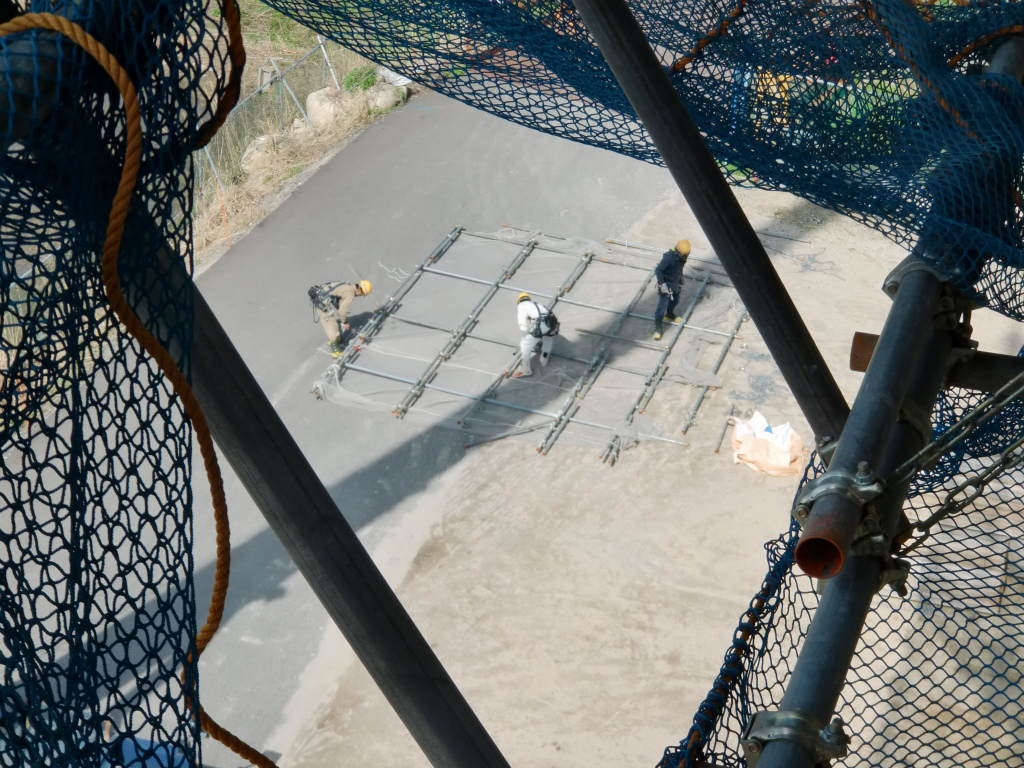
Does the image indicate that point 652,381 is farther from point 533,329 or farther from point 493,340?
point 493,340

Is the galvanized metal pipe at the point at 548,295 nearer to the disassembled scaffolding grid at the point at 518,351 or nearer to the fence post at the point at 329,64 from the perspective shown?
Answer: the disassembled scaffolding grid at the point at 518,351

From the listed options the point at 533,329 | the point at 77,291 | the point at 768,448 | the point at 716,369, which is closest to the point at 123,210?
the point at 77,291

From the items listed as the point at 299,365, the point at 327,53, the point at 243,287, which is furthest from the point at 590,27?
the point at 327,53

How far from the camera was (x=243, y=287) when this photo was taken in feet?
43.2

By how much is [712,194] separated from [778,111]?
0.96 metres

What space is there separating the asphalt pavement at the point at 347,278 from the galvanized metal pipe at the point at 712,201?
21.9 ft

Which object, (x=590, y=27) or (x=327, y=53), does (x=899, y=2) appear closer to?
(x=590, y=27)

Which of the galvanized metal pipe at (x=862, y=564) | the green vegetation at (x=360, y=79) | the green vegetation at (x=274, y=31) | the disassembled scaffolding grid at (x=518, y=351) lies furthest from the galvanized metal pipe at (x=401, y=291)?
the galvanized metal pipe at (x=862, y=564)

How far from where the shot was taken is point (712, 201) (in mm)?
3094

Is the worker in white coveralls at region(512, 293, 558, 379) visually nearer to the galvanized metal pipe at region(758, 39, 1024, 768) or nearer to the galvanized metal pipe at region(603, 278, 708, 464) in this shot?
the galvanized metal pipe at region(603, 278, 708, 464)

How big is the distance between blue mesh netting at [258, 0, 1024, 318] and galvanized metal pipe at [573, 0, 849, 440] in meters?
0.51

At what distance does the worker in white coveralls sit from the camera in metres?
11.4

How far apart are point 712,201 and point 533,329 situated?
8360 millimetres

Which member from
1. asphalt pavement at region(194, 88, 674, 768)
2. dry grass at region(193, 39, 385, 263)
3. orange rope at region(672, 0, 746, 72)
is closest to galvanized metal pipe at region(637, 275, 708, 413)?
asphalt pavement at region(194, 88, 674, 768)
